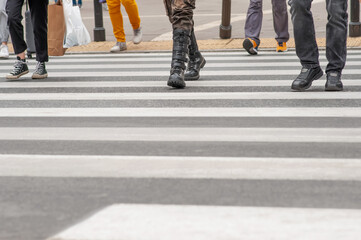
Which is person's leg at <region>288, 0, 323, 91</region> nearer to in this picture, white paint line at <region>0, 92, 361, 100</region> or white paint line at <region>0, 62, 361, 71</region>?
white paint line at <region>0, 92, 361, 100</region>

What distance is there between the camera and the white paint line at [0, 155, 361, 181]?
3.54m

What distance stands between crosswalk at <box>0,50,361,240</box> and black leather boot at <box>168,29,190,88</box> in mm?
90

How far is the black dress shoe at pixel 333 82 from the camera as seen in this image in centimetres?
632

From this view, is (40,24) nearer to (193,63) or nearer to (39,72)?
(39,72)

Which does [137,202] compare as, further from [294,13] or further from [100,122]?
[294,13]

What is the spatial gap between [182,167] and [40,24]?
432 centimetres

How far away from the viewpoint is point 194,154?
4023 millimetres

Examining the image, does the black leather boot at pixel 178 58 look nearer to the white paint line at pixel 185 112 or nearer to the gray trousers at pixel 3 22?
the white paint line at pixel 185 112

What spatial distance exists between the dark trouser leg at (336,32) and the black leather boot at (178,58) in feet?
4.04

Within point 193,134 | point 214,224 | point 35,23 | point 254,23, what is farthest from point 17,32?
point 214,224

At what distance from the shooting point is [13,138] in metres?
4.65

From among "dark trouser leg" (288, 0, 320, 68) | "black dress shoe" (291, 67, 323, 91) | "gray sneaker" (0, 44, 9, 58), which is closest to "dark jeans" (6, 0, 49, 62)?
"dark trouser leg" (288, 0, 320, 68)

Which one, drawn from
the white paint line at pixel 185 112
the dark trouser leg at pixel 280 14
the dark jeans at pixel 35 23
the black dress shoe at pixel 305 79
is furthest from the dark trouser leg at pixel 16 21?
the dark trouser leg at pixel 280 14

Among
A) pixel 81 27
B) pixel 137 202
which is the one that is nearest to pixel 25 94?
pixel 81 27
